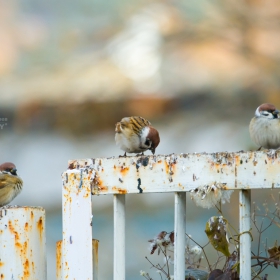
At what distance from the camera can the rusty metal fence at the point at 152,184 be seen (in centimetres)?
141

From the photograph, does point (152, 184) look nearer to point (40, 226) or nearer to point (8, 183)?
point (40, 226)

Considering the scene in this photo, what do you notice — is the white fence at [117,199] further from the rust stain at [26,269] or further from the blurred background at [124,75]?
the blurred background at [124,75]

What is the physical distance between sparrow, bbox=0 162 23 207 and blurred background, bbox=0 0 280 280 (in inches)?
20.1

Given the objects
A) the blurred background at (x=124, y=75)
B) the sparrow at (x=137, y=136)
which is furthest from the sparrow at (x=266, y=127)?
the blurred background at (x=124, y=75)

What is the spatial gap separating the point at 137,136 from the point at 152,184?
189 cm

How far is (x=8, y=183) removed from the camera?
130 inches

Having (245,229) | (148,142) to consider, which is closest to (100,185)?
(245,229)

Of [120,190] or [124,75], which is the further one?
[124,75]

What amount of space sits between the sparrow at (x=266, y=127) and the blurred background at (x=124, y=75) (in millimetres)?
1154

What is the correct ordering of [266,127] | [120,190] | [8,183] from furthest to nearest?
[8,183] < [266,127] < [120,190]

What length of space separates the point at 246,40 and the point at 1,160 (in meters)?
Answer: 1.69

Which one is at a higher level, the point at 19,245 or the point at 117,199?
the point at 117,199

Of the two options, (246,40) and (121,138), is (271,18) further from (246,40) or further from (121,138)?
(121,138)

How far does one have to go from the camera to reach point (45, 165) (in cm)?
400
